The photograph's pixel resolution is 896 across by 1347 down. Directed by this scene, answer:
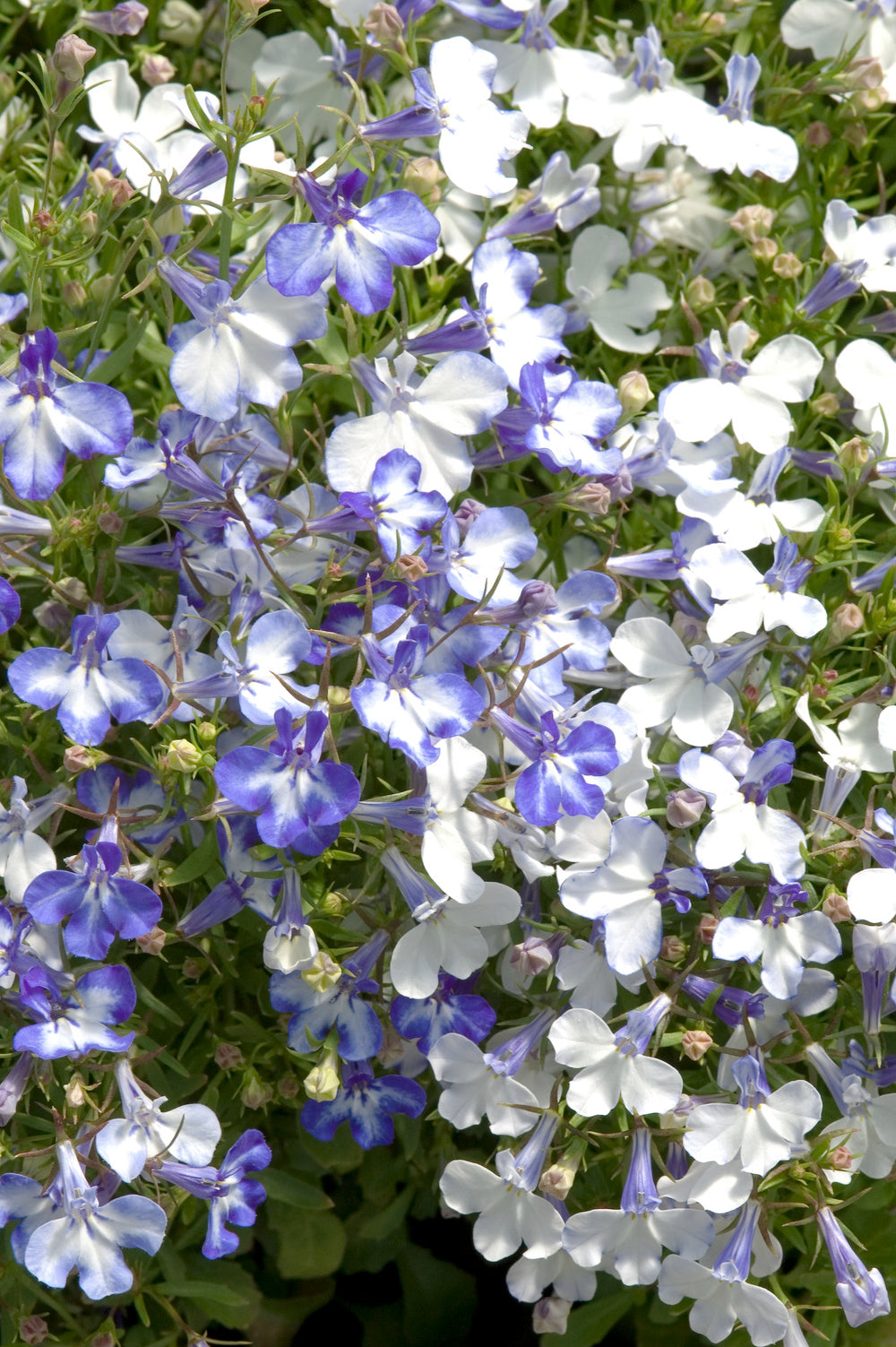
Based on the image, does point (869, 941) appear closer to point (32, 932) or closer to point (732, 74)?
point (32, 932)

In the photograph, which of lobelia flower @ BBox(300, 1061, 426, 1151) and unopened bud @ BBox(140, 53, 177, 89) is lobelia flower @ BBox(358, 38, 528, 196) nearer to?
unopened bud @ BBox(140, 53, 177, 89)

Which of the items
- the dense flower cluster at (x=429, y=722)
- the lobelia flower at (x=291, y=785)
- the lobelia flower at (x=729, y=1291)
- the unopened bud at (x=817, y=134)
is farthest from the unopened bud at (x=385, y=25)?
the lobelia flower at (x=729, y=1291)

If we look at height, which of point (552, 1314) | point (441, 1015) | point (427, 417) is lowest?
point (552, 1314)

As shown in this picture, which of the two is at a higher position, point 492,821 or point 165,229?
point 165,229

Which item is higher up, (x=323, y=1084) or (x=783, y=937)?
(x=783, y=937)

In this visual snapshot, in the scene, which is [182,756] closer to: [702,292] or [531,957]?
[531,957]

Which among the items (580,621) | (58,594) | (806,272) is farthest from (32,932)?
(806,272)

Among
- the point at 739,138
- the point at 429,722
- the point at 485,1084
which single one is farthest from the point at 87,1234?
the point at 739,138
